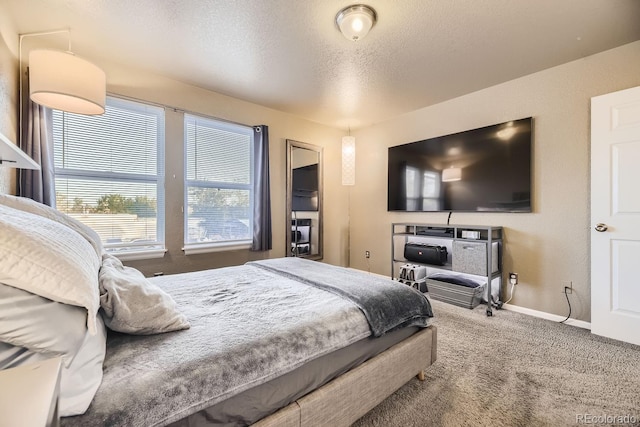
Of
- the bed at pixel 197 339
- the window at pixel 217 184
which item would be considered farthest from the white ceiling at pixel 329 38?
the bed at pixel 197 339

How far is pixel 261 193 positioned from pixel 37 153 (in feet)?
6.66

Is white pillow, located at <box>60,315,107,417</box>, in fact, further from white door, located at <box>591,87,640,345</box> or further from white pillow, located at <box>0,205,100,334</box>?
white door, located at <box>591,87,640,345</box>

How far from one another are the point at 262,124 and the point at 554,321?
392 cm

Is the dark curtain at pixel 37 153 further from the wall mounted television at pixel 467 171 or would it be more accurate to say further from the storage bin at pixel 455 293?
the storage bin at pixel 455 293

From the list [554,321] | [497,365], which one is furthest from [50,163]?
[554,321]

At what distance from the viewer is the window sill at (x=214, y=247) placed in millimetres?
3087

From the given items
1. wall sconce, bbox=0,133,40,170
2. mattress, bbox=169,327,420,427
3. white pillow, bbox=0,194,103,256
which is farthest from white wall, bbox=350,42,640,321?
wall sconce, bbox=0,133,40,170

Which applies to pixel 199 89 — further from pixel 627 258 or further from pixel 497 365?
pixel 627 258

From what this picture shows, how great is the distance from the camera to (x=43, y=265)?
658 millimetres

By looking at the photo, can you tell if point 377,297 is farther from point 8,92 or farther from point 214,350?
point 8,92

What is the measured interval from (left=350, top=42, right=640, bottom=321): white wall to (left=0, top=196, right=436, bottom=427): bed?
1.85m

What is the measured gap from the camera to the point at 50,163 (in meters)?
2.31

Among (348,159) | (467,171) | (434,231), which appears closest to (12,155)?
(348,159)

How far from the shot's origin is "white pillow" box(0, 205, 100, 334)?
2.03 feet
